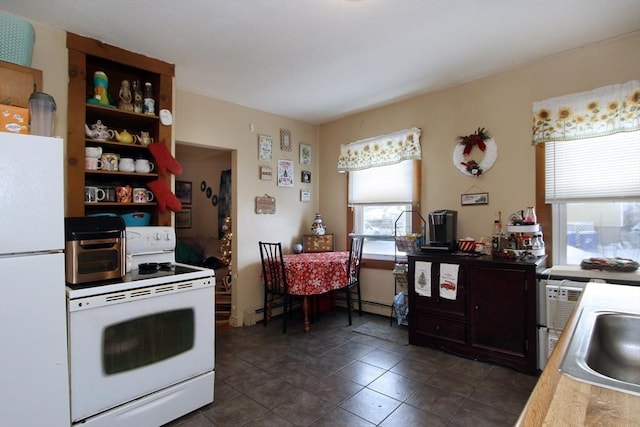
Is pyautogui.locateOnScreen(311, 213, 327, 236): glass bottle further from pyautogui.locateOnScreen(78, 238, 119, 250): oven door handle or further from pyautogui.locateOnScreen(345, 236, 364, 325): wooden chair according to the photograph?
pyautogui.locateOnScreen(78, 238, 119, 250): oven door handle

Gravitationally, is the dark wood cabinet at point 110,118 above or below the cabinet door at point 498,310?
above

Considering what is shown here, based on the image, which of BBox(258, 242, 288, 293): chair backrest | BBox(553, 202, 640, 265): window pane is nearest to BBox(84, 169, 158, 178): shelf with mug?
BBox(258, 242, 288, 293): chair backrest

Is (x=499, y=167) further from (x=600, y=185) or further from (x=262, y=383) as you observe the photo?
(x=262, y=383)

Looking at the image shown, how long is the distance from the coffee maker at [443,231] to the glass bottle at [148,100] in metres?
2.66

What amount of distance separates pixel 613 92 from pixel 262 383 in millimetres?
3384

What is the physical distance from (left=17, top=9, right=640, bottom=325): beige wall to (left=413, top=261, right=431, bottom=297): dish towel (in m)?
0.61

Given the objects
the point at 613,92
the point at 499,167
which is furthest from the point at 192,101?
the point at 613,92

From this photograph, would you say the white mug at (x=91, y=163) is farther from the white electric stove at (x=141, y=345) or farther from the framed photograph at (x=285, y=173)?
the framed photograph at (x=285, y=173)

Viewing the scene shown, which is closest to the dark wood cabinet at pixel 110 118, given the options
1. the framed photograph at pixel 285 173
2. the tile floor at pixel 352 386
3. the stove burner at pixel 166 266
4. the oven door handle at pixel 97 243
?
the stove burner at pixel 166 266

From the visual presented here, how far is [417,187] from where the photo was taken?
140 inches

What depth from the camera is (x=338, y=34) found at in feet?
7.61

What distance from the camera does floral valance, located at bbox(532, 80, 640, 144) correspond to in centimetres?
233

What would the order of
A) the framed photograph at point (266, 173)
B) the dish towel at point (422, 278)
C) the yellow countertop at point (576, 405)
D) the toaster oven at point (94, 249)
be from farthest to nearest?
the framed photograph at point (266, 173) < the dish towel at point (422, 278) < the toaster oven at point (94, 249) < the yellow countertop at point (576, 405)

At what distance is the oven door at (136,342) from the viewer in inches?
64.2
